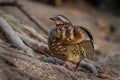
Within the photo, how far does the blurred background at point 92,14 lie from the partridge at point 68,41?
31.0 feet

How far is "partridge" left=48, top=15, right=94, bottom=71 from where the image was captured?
7688 mm

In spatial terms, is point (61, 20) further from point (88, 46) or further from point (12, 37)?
point (12, 37)

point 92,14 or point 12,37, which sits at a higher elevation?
point 92,14

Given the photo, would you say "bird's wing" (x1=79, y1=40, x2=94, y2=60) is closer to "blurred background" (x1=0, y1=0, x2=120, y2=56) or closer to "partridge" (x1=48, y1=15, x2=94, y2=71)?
"partridge" (x1=48, y1=15, x2=94, y2=71)

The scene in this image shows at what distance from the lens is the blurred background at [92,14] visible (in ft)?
62.6

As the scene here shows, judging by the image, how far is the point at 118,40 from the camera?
1991cm

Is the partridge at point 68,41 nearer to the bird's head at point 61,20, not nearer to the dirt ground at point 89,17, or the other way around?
the bird's head at point 61,20

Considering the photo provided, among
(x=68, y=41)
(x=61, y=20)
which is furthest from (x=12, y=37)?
(x=68, y=41)

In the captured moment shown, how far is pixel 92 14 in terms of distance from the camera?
22359 millimetres

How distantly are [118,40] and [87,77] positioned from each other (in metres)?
11.9

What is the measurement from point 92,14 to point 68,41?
1476 cm

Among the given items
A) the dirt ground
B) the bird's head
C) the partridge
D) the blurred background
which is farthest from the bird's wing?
the dirt ground

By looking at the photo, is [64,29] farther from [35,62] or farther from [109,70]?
[109,70]

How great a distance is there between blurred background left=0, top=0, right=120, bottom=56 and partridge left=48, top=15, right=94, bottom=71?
945cm
